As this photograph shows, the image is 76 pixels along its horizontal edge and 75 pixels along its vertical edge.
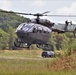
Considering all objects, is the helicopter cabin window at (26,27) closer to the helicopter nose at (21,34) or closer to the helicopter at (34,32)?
the helicopter at (34,32)

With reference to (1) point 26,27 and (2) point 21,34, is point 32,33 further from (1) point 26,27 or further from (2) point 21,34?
(2) point 21,34

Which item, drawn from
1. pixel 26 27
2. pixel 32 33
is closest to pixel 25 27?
pixel 26 27

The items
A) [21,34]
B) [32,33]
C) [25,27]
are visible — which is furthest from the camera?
[32,33]

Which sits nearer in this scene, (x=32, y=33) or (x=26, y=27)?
(x=26, y=27)

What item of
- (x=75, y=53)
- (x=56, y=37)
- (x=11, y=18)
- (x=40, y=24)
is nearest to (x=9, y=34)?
(x=56, y=37)

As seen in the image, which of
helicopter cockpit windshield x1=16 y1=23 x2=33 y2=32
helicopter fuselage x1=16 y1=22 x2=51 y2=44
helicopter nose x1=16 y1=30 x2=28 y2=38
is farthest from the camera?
helicopter cockpit windshield x1=16 y1=23 x2=33 y2=32

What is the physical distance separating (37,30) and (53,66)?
22.1 metres

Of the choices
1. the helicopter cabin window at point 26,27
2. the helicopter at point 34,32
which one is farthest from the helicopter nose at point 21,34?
the helicopter cabin window at point 26,27

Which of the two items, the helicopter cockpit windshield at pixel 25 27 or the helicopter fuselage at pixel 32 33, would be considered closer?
the helicopter fuselage at pixel 32 33

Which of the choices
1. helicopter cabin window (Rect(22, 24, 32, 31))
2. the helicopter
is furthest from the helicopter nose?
helicopter cabin window (Rect(22, 24, 32, 31))

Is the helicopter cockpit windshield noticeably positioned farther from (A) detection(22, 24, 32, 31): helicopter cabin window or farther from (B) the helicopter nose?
(B) the helicopter nose

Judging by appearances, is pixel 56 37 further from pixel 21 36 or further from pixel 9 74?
pixel 9 74

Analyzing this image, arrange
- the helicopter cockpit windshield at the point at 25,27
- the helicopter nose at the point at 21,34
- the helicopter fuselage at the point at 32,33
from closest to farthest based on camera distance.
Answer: the helicopter nose at the point at 21,34 → the helicopter fuselage at the point at 32,33 → the helicopter cockpit windshield at the point at 25,27

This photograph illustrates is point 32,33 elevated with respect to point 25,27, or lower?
lower
